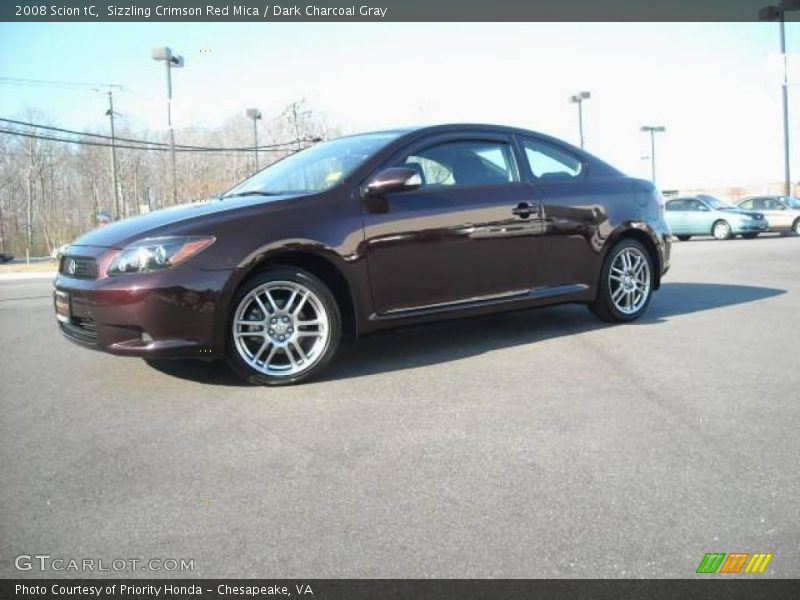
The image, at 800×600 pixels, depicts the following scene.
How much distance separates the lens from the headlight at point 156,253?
13.4 feet

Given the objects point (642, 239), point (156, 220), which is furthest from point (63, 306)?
point (642, 239)

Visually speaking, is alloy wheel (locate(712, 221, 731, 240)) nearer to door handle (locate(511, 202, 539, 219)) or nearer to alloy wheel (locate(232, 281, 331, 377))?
door handle (locate(511, 202, 539, 219))

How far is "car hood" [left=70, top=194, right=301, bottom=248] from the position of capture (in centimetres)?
424

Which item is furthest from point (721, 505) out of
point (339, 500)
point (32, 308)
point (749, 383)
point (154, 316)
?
point (32, 308)

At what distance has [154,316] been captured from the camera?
159 inches

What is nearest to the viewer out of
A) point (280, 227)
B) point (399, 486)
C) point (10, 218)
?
point (399, 486)

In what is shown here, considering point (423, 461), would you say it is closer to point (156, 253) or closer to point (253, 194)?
A: point (156, 253)

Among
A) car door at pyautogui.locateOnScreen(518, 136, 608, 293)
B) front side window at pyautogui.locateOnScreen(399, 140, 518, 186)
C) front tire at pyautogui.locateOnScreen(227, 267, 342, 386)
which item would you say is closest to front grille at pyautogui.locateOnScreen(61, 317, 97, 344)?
front tire at pyautogui.locateOnScreen(227, 267, 342, 386)

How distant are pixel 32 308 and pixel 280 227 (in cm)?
593

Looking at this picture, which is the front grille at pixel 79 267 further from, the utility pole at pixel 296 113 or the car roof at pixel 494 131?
the utility pole at pixel 296 113

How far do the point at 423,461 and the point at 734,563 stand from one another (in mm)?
1259

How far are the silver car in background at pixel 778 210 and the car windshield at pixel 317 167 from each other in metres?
22.8

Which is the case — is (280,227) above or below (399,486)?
above

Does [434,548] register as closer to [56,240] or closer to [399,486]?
[399,486]
